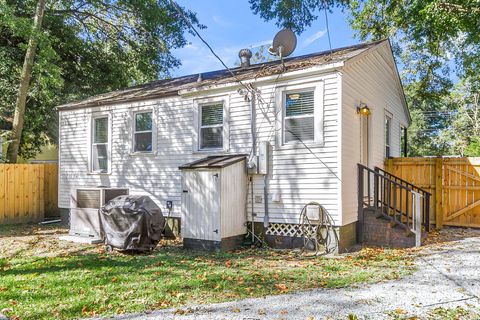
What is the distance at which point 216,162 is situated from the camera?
305 inches

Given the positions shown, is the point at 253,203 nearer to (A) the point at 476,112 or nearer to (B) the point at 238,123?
(B) the point at 238,123

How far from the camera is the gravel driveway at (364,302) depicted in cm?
375

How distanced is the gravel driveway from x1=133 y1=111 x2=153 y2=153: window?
268 inches

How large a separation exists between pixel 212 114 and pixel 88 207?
3.92 meters

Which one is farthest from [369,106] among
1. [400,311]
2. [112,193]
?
[112,193]

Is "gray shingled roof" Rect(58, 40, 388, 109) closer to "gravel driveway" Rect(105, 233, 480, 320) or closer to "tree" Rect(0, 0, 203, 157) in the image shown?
"gravel driveway" Rect(105, 233, 480, 320)

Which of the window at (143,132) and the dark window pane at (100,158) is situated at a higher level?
the window at (143,132)

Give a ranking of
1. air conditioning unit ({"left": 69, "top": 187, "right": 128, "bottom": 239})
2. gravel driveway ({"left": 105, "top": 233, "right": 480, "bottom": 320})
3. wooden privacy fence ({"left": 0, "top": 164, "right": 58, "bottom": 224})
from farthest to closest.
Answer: wooden privacy fence ({"left": 0, "top": 164, "right": 58, "bottom": 224}) → air conditioning unit ({"left": 69, "top": 187, "right": 128, "bottom": 239}) → gravel driveway ({"left": 105, "top": 233, "right": 480, "bottom": 320})

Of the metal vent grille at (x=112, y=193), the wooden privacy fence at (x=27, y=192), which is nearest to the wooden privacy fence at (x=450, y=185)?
the metal vent grille at (x=112, y=193)

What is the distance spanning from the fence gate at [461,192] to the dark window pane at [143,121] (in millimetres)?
8316

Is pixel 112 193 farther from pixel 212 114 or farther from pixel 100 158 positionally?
pixel 212 114

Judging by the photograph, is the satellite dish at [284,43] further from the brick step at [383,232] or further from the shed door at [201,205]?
the brick step at [383,232]

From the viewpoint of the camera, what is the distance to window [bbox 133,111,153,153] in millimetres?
10117

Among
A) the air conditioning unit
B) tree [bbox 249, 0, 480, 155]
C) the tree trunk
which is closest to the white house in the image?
the air conditioning unit
